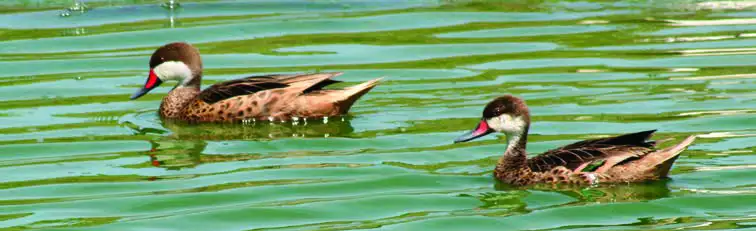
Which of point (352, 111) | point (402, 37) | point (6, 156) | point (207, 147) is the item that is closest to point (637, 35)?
point (402, 37)

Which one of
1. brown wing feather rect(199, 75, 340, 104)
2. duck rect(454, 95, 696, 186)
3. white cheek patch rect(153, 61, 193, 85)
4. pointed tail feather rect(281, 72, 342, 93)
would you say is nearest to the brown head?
white cheek patch rect(153, 61, 193, 85)

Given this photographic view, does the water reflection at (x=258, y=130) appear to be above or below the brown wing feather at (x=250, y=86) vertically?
below

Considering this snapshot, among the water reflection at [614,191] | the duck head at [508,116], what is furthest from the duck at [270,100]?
the water reflection at [614,191]

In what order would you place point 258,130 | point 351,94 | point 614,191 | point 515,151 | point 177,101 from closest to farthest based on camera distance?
point 614,191 < point 515,151 < point 258,130 < point 351,94 < point 177,101

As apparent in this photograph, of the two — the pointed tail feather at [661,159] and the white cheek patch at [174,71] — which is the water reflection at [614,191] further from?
the white cheek patch at [174,71]

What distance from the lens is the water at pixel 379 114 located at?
10.4 metres

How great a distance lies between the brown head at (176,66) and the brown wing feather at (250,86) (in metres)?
0.49

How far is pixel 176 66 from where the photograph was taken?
14664 mm

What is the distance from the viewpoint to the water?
34.1ft

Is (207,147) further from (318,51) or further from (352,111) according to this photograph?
(318,51)

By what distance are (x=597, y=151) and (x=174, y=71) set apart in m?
4.94

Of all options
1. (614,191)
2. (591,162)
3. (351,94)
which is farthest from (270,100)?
(614,191)

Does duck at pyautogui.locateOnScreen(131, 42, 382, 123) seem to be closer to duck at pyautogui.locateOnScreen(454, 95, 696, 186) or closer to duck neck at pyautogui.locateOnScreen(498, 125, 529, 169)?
duck neck at pyautogui.locateOnScreen(498, 125, 529, 169)

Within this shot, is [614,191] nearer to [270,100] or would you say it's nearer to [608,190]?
[608,190]
